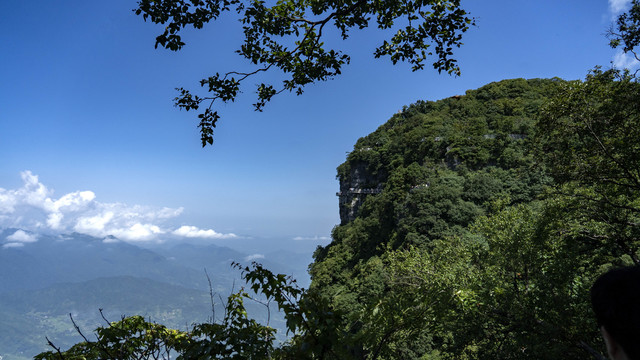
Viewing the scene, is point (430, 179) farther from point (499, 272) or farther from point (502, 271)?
point (502, 271)

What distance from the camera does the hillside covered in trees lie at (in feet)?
10.9

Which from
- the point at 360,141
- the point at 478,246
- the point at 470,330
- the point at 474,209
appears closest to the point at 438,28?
the point at 470,330

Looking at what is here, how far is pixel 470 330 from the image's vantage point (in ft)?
36.8

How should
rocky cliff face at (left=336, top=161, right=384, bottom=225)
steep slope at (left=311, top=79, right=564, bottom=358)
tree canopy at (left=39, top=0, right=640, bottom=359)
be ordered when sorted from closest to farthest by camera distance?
1. tree canopy at (left=39, top=0, right=640, bottom=359)
2. steep slope at (left=311, top=79, right=564, bottom=358)
3. rocky cliff face at (left=336, top=161, right=384, bottom=225)

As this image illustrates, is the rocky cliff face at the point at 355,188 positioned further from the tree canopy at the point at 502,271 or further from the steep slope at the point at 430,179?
the tree canopy at the point at 502,271

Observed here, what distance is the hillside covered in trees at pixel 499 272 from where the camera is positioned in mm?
3318

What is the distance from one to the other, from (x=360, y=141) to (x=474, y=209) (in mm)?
37858

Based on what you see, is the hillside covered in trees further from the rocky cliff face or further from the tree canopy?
the rocky cliff face

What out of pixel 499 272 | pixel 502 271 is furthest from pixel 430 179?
pixel 502 271

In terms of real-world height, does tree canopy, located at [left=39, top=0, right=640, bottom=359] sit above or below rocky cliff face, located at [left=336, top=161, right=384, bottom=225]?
below

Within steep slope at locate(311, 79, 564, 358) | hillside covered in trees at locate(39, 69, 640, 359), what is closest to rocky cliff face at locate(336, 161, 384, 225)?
steep slope at locate(311, 79, 564, 358)

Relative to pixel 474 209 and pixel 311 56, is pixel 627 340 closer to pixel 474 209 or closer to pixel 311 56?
pixel 311 56

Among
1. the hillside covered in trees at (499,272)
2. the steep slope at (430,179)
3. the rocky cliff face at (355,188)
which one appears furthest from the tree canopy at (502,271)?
the rocky cliff face at (355,188)

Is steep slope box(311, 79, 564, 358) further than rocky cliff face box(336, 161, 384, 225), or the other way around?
rocky cliff face box(336, 161, 384, 225)
